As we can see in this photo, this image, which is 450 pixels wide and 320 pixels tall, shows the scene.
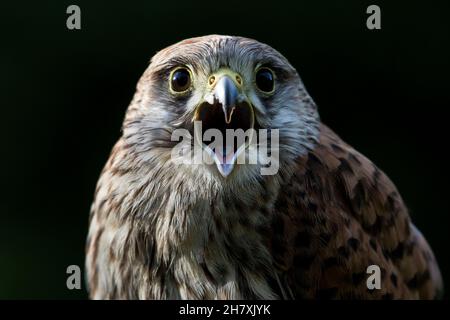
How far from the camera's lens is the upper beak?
199 cm

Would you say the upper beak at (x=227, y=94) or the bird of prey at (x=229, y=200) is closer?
the upper beak at (x=227, y=94)

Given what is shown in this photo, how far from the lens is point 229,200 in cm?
221

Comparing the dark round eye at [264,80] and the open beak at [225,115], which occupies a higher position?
the dark round eye at [264,80]

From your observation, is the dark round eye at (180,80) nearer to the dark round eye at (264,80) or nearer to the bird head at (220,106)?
the bird head at (220,106)

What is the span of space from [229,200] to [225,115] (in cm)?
33

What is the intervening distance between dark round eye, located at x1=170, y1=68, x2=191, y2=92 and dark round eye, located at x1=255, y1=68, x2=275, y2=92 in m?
0.21

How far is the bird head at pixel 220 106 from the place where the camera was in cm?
209

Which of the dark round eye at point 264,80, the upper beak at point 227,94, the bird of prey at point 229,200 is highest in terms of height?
the dark round eye at point 264,80

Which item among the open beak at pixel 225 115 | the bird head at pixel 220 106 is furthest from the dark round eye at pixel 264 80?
the open beak at pixel 225 115

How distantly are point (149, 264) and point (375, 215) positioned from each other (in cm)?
79

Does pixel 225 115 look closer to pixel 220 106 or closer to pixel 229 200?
pixel 220 106

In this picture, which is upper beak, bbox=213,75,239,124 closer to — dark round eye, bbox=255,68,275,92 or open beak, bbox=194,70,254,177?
open beak, bbox=194,70,254,177

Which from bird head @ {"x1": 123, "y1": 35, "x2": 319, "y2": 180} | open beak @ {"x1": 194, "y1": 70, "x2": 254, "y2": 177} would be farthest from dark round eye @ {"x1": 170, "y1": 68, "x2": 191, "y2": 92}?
open beak @ {"x1": 194, "y1": 70, "x2": 254, "y2": 177}

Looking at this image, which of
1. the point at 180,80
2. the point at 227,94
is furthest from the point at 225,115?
the point at 180,80
